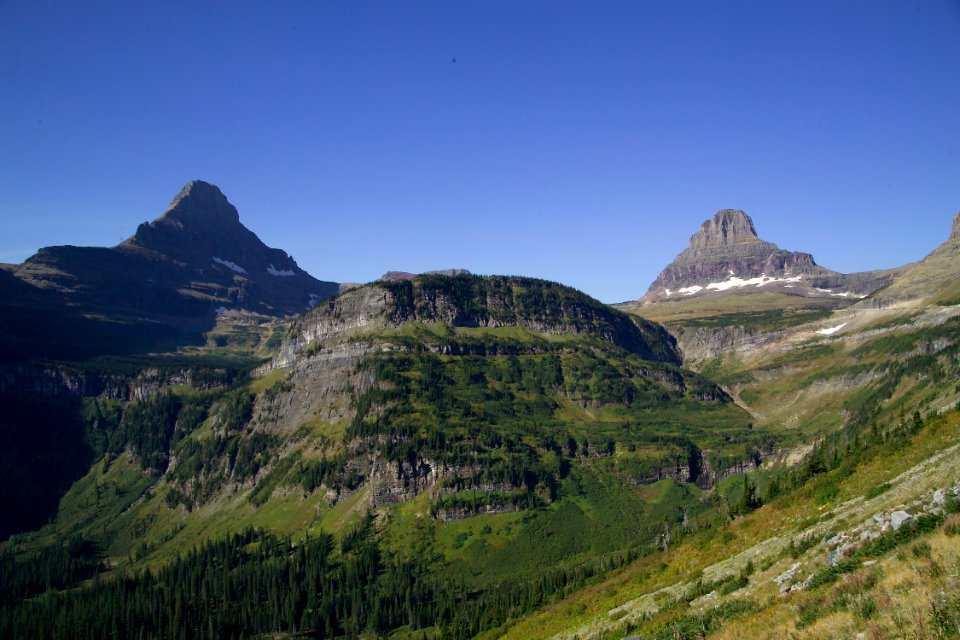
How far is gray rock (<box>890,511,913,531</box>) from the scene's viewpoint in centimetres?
3875

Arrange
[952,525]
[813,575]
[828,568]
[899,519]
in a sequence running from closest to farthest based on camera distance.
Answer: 1. [952,525]
2. [828,568]
3. [899,519]
4. [813,575]

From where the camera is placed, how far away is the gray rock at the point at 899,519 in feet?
127

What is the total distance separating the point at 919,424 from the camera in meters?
86.9

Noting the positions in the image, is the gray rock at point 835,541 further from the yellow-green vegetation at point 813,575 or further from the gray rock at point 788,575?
the gray rock at point 788,575

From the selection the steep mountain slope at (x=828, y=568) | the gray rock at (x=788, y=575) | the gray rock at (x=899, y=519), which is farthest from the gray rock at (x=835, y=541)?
the gray rock at (x=899, y=519)

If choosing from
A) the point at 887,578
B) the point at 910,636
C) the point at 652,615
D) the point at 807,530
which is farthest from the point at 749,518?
the point at 910,636

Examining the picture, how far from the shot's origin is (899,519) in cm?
3950

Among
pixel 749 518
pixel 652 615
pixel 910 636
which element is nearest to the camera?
pixel 910 636

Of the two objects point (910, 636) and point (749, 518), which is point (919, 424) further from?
point (910, 636)

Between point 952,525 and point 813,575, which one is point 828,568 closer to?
point 813,575

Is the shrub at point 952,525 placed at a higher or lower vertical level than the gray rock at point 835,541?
higher

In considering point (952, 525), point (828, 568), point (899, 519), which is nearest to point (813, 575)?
point (828, 568)

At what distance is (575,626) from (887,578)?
48039 mm

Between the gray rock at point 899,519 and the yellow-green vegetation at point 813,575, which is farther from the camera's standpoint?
the gray rock at point 899,519
